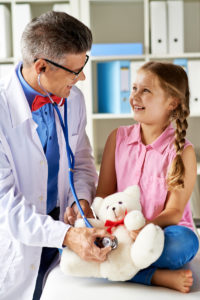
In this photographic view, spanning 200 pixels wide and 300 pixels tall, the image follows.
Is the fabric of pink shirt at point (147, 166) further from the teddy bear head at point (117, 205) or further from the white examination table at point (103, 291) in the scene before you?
the white examination table at point (103, 291)

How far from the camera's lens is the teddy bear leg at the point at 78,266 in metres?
1.14

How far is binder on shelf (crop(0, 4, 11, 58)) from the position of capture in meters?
2.88

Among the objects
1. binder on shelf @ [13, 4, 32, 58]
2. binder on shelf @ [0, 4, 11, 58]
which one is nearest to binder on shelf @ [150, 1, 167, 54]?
binder on shelf @ [13, 4, 32, 58]

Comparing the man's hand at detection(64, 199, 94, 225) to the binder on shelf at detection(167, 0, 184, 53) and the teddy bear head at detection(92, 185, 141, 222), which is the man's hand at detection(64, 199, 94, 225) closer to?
the teddy bear head at detection(92, 185, 141, 222)

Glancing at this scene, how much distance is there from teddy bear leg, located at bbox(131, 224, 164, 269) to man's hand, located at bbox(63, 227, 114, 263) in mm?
80

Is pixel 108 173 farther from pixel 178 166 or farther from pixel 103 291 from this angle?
pixel 103 291

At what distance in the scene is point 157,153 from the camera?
1494 mm

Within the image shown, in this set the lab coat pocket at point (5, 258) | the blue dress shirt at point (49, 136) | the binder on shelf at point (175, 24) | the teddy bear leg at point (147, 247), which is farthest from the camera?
the binder on shelf at point (175, 24)

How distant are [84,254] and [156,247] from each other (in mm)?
199

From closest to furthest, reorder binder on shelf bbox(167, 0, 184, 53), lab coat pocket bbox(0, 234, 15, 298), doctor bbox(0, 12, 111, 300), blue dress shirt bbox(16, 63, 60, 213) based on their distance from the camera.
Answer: doctor bbox(0, 12, 111, 300), lab coat pocket bbox(0, 234, 15, 298), blue dress shirt bbox(16, 63, 60, 213), binder on shelf bbox(167, 0, 184, 53)

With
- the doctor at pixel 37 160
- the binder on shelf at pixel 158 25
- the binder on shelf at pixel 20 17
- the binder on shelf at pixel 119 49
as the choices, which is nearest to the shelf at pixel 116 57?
the binder on shelf at pixel 119 49

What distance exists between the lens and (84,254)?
1.13 meters

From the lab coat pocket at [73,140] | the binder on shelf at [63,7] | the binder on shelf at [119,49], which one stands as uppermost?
the binder on shelf at [63,7]

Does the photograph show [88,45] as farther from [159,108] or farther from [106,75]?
[106,75]
